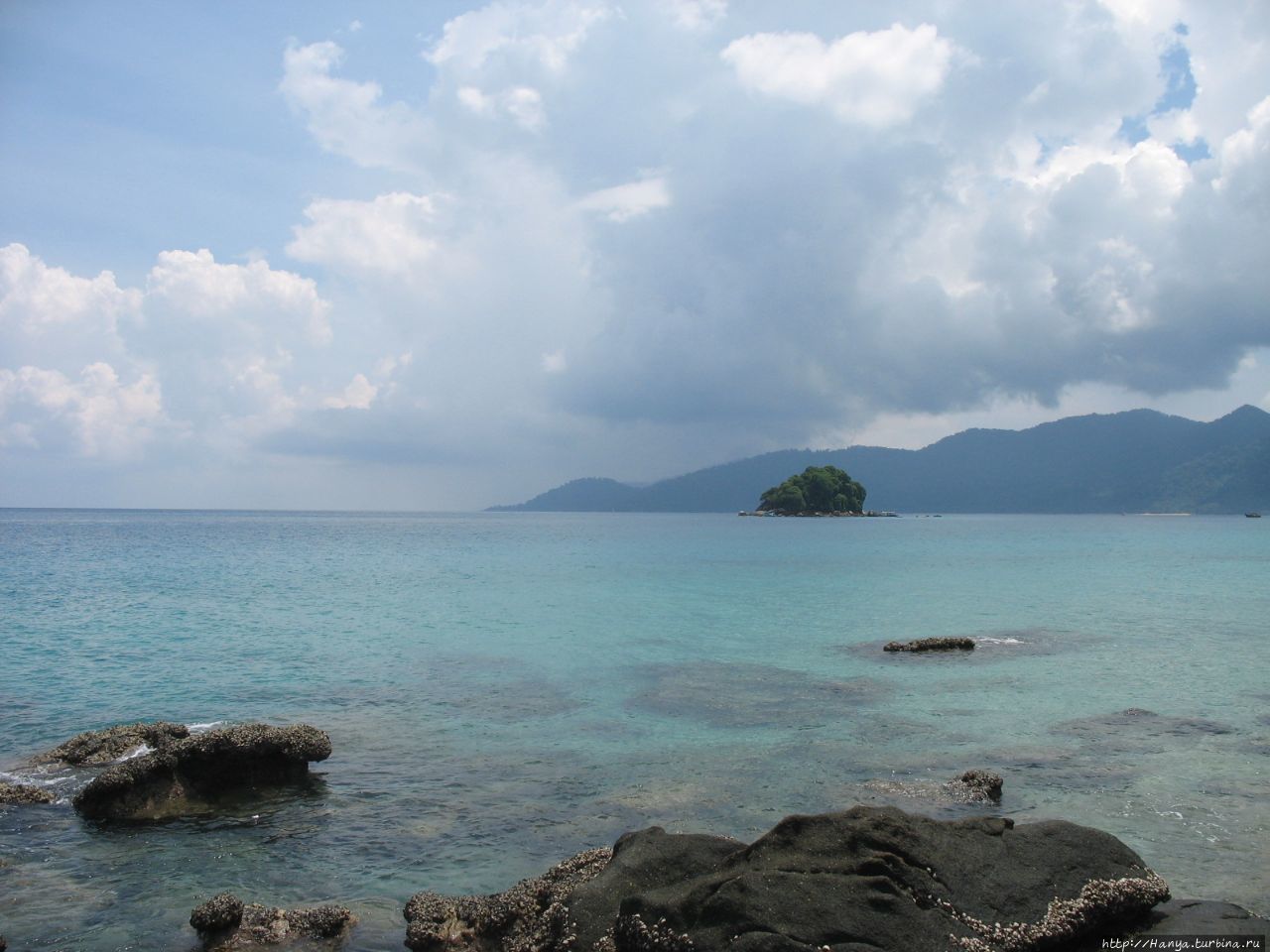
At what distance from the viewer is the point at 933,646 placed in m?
30.0

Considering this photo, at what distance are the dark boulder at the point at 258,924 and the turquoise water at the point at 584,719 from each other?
319mm

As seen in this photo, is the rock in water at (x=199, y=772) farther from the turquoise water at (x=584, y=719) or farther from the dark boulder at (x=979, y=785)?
the dark boulder at (x=979, y=785)

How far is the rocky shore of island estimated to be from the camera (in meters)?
7.69

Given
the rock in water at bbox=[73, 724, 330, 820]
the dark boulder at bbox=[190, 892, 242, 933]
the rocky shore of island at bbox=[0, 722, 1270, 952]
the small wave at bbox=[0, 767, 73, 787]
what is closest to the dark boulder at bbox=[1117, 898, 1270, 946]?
the rocky shore of island at bbox=[0, 722, 1270, 952]

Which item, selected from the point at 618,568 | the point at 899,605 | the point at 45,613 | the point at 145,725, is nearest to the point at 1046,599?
the point at 899,605

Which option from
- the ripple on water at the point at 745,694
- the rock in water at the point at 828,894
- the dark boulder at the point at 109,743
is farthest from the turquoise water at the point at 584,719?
the rock in water at the point at 828,894

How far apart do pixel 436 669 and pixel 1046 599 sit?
36118 mm

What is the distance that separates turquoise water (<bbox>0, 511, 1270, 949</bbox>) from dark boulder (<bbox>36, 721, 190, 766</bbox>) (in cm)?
78

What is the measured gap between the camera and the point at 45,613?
39.4 metres

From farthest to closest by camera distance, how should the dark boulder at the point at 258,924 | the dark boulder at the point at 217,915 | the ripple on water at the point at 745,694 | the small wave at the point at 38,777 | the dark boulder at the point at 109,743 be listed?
1. the ripple on water at the point at 745,694
2. the dark boulder at the point at 109,743
3. the small wave at the point at 38,777
4. the dark boulder at the point at 217,915
5. the dark boulder at the point at 258,924

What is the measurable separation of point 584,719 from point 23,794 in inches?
447

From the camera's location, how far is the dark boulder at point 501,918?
8727mm

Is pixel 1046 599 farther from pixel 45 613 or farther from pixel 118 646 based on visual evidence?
pixel 45 613

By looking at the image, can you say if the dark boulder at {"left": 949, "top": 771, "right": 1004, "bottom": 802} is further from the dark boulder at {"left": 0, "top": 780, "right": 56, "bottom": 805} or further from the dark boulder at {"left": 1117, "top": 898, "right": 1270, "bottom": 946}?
the dark boulder at {"left": 0, "top": 780, "right": 56, "bottom": 805}
